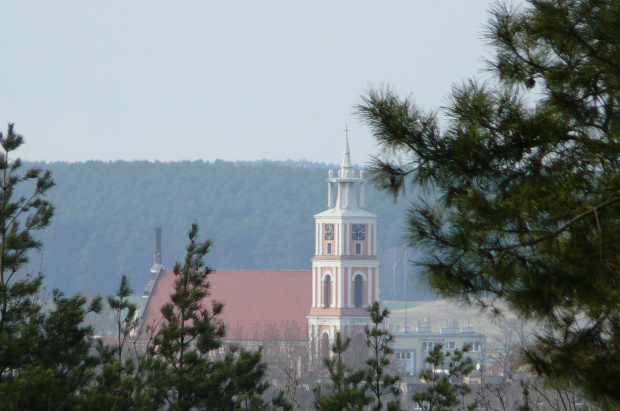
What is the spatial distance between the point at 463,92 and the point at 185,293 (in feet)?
12.5

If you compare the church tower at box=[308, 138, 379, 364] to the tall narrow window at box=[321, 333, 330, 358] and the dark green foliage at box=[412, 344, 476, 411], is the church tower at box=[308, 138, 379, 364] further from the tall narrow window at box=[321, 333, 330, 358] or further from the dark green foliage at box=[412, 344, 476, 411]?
the dark green foliage at box=[412, 344, 476, 411]

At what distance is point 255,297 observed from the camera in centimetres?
8312

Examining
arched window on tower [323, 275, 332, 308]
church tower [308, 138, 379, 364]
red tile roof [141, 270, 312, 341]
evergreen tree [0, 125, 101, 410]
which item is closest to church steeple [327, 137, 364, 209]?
church tower [308, 138, 379, 364]

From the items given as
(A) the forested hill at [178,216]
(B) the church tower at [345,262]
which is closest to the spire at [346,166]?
(B) the church tower at [345,262]

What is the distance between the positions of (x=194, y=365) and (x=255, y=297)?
243 ft

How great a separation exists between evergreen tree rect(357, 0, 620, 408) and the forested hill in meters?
124

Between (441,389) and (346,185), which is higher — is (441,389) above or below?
below

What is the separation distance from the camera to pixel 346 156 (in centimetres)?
7700

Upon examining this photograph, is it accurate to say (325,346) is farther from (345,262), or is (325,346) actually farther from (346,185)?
(346,185)

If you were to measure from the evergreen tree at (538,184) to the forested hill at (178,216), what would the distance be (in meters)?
124

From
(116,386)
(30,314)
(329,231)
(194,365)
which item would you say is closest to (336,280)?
(329,231)

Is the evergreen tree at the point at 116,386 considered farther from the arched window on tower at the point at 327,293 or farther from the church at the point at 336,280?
the arched window on tower at the point at 327,293

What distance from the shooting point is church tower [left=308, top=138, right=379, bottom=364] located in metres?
75.2

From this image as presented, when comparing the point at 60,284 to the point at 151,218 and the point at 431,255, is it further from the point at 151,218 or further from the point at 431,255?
the point at 431,255
